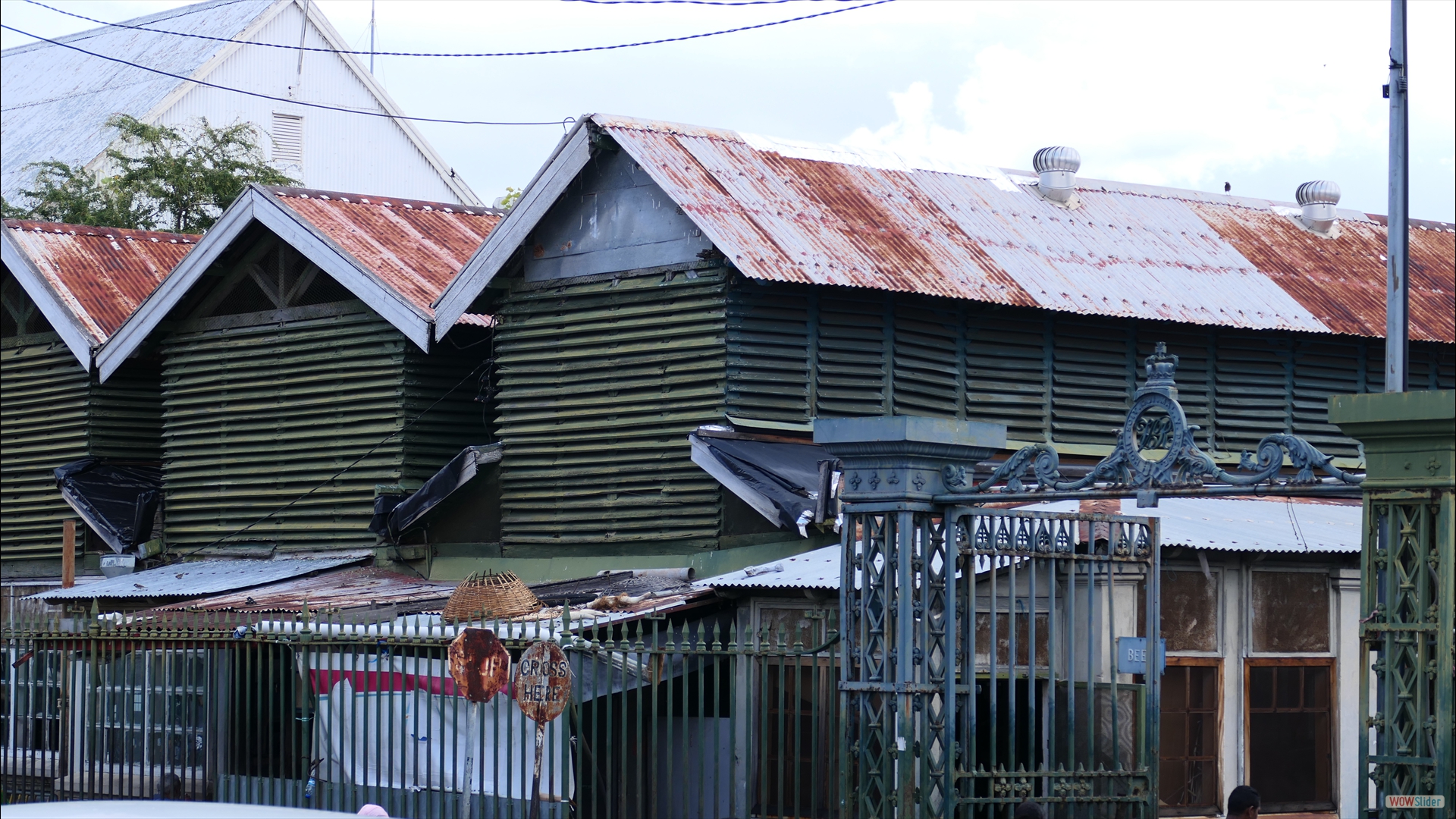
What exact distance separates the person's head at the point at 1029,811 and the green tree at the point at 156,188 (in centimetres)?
2376

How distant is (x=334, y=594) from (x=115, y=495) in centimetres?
603

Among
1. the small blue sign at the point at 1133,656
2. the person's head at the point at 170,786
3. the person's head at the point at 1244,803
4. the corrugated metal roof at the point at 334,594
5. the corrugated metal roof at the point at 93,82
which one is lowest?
the person's head at the point at 170,786

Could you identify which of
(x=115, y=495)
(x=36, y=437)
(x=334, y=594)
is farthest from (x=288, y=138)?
(x=334, y=594)

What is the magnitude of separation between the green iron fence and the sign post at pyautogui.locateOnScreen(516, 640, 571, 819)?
14 cm

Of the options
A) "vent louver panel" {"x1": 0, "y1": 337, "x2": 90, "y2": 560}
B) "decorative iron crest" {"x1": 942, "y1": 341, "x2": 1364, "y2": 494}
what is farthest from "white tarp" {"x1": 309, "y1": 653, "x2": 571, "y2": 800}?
"vent louver panel" {"x1": 0, "y1": 337, "x2": 90, "y2": 560}

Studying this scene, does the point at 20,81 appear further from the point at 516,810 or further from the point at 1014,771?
the point at 1014,771

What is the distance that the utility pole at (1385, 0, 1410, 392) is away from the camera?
15.3m

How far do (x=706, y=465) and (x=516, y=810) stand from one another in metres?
4.72

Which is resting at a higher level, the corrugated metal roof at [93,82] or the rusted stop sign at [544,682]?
the corrugated metal roof at [93,82]

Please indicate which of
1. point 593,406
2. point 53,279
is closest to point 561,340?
→ point 593,406

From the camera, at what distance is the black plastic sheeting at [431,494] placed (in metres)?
18.0

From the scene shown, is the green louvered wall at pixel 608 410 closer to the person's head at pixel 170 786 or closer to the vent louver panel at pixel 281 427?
the vent louver panel at pixel 281 427

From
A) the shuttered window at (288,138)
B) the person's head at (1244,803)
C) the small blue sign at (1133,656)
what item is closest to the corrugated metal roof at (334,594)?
the small blue sign at (1133,656)

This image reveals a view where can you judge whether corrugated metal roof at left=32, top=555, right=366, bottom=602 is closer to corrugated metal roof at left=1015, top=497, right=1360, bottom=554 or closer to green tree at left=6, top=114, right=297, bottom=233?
corrugated metal roof at left=1015, top=497, right=1360, bottom=554
